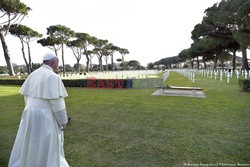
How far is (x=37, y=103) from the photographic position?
6.48 feet

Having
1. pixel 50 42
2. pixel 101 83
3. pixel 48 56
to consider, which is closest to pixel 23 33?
pixel 50 42

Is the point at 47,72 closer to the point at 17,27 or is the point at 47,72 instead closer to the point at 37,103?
the point at 37,103

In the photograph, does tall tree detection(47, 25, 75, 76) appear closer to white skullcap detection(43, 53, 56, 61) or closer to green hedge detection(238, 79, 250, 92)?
green hedge detection(238, 79, 250, 92)

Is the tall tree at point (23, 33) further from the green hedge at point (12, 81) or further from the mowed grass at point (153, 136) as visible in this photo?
the mowed grass at point (153, 136)

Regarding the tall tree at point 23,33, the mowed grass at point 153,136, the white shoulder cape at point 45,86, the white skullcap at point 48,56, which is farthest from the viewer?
the tall tree at point 23,33

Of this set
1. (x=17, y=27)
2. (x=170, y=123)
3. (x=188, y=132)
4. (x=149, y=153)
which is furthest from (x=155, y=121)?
(x=17, y=27)

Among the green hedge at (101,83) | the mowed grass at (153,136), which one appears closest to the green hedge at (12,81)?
the green hedge at (101,83)

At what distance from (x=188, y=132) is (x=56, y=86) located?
131 inches

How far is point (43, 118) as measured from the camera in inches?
76.7

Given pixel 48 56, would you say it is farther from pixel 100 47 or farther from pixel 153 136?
pixel 100 47

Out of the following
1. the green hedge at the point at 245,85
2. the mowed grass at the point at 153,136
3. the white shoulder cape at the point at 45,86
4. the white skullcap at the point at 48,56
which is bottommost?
the mowed grass at the point at 153,136

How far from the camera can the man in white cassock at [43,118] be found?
1.94 m

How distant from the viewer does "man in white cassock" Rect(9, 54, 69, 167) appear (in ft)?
6.35

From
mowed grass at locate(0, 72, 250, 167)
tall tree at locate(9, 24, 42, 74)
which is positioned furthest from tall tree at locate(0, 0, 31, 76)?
mowed grass at locate(0, 72, 250, 167)
